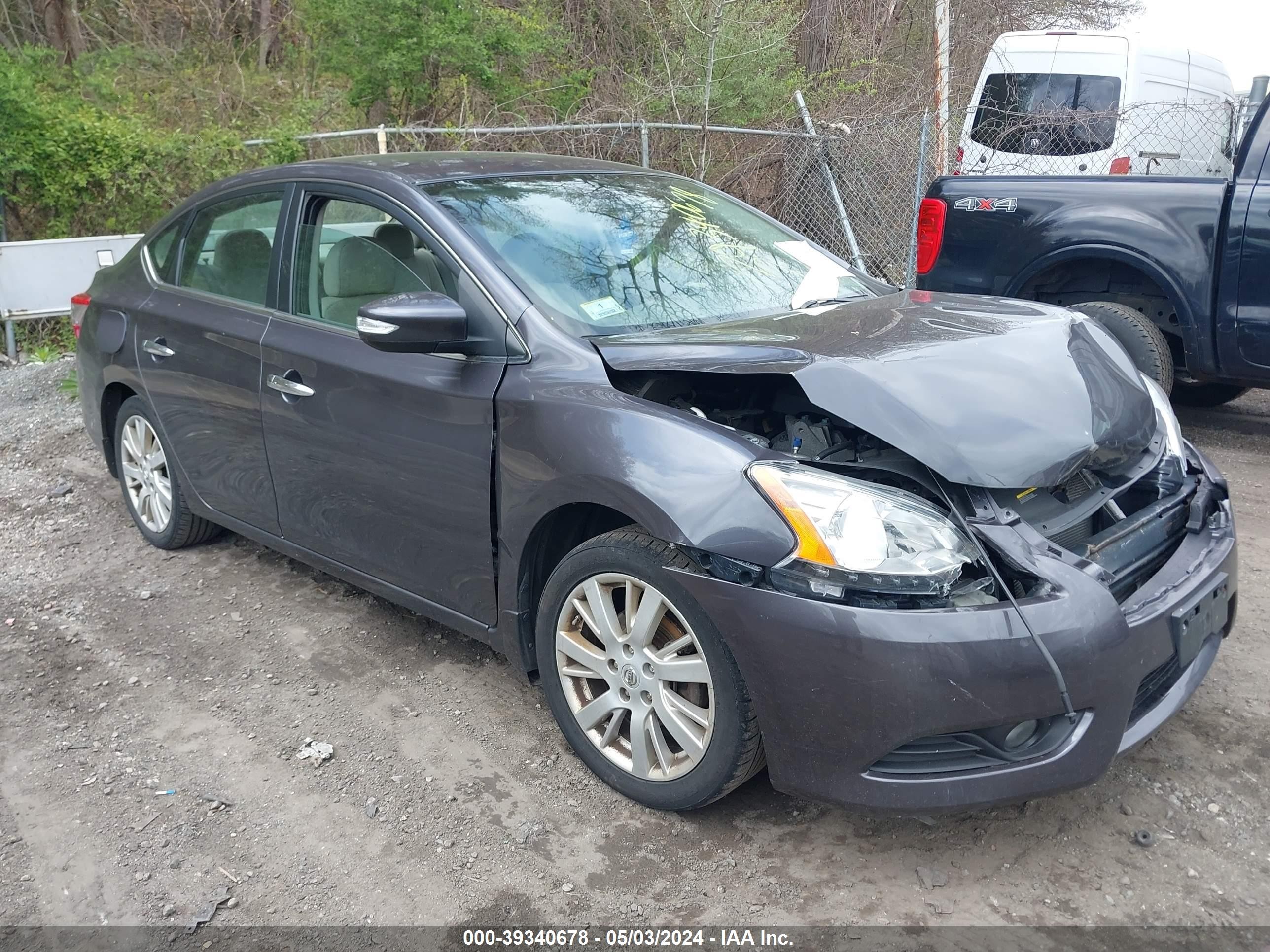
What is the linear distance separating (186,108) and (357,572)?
12579 millimetres

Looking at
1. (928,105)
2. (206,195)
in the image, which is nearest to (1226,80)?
(928,105)

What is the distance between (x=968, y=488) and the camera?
2.57 meters

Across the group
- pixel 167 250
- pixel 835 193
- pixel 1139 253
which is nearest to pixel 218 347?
pixel 167 250

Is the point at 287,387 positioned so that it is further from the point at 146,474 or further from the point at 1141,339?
the point at 1141,339

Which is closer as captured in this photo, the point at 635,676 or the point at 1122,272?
the point at 635,676

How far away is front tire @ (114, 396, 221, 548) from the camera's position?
15.0 feet

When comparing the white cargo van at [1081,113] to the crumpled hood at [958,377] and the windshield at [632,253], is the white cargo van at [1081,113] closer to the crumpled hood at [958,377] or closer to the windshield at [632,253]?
the windshield at [632,253]

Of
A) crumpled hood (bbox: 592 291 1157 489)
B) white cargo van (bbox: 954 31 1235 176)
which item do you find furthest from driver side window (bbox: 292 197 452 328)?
white cargo van (bbox: 954 31 1235 176)

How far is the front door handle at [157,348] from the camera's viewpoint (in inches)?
168

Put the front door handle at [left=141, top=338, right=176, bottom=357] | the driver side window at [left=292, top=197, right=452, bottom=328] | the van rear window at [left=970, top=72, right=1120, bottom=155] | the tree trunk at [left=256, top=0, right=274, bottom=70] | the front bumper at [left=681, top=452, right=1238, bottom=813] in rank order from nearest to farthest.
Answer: the front bumper at [left=681, top=452, right=1238, bottom=813], the driver side window at [left=292, top=197, right=452, bottom=328], the front door handle at [left=141, top=338, right=176, bottom=357], the van rear window at [left=970, top=72, right=1120, bottom=155], the tree trunk at [left=256, top=0, right=274, bottom=70]

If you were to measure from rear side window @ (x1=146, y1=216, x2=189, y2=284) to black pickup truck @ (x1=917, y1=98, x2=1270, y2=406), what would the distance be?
4.06m

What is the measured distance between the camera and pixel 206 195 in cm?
436

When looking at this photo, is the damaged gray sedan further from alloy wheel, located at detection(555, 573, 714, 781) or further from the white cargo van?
the white cargo van

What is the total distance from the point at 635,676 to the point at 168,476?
2816 millimetres
